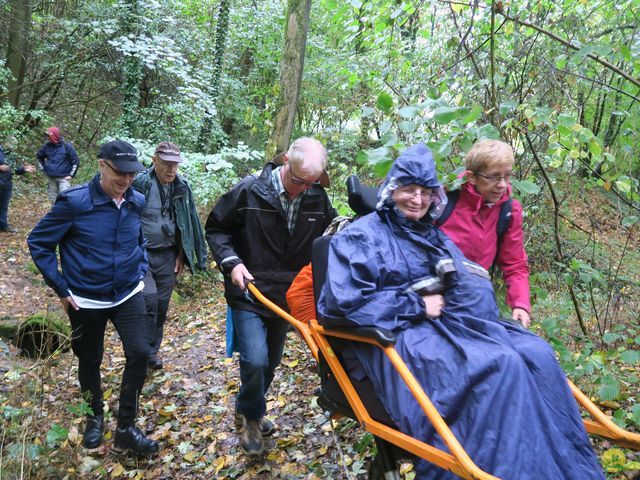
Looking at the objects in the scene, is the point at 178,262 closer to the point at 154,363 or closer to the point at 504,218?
the point at 154,363

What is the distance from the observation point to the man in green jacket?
489 centimetres

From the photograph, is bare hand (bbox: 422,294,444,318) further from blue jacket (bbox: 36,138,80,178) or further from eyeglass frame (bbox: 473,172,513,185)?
blue jacket (bbox: 36,138,80,178)

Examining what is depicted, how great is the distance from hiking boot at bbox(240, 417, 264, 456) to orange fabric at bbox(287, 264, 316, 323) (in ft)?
3.54

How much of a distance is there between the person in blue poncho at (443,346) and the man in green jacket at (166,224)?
284 cm

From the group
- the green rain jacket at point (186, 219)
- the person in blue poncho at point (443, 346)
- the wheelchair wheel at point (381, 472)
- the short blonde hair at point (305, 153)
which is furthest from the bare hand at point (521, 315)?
the green rain jacket at point (186, 219)

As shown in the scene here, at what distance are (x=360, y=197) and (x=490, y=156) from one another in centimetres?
81

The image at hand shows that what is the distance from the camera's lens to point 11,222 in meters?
12.0

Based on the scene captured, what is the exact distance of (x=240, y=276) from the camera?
125 inches

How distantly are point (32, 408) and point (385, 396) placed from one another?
241cm

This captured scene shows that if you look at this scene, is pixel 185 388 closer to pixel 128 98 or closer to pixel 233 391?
pixel 233 391

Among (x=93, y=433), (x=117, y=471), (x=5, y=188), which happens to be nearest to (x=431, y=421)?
(x=117, y=471)

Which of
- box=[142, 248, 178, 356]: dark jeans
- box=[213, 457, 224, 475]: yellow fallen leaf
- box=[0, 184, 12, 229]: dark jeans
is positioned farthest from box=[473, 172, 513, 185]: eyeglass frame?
box=[0, 184, 12, 229]: dark jeans

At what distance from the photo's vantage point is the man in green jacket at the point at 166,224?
4.89m

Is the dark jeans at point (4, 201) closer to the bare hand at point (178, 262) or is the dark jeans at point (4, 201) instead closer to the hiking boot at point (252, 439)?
the bare hand at point (178, 262)
